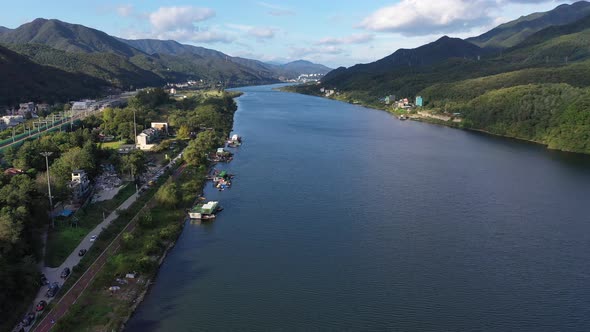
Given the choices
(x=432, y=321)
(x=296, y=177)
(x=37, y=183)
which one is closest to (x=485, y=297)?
(x=432, y=321)

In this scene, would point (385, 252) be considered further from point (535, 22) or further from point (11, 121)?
point (535, 22)

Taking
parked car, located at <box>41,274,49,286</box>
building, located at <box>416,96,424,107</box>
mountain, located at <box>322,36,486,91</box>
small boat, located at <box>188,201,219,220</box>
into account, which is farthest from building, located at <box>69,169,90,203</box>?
mountain, located at <box>322,36,486,91</box>

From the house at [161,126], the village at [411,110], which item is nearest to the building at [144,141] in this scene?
the house at [161,126]

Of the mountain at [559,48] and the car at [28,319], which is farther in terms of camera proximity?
the mountain at [559,48]

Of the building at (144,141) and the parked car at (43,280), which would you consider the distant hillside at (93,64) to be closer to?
the building at (144,141)

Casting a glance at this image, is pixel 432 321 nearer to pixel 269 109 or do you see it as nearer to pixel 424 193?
pixel 424 193
